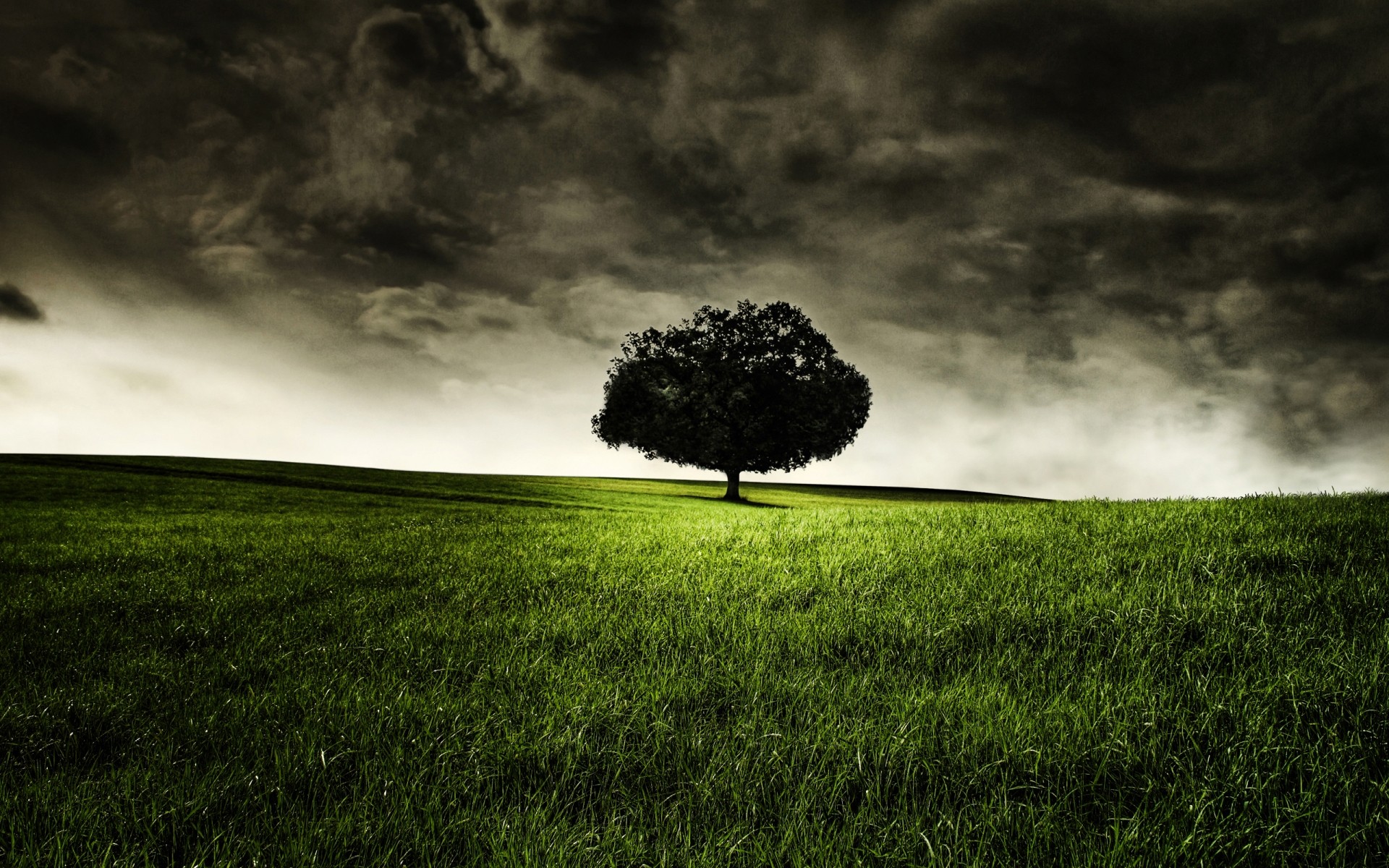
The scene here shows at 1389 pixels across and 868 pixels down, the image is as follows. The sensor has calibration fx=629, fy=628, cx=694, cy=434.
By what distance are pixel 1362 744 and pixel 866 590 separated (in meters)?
3.77

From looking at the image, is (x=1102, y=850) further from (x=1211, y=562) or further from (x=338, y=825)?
(x=1211, y=562)

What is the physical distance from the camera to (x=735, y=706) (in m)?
4.20

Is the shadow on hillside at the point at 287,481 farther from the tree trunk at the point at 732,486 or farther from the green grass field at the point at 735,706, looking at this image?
the green grass field at the point at 735,706

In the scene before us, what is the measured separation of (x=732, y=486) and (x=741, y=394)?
8.87 m

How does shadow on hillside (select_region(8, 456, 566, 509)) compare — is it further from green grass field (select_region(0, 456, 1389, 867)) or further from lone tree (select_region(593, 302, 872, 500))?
green grass field (select_region(0, 456, 1389, 867))

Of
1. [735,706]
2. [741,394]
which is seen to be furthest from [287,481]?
[735,706]

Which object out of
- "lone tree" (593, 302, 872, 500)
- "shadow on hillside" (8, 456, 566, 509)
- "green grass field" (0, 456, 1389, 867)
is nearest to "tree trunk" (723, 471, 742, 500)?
"lone tree" (593, 302, 872, 500)

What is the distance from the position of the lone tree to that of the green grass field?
3433 cm

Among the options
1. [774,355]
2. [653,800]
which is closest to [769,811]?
[653,800]

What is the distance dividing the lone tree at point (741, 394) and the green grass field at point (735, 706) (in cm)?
3433

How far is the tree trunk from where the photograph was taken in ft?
153

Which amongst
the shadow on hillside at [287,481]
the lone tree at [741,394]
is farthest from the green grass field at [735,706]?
the lone tree at [741,394]

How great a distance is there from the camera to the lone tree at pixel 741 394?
43.4 meters

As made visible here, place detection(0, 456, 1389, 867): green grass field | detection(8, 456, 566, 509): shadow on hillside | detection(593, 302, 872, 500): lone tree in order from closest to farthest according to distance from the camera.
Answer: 1. detection(0, 456, 1389, 867): green grass field
2. detection(8, 456, 566, 509): shadow on hillside
3. detection(593, 302, 872, 500): lone tree
